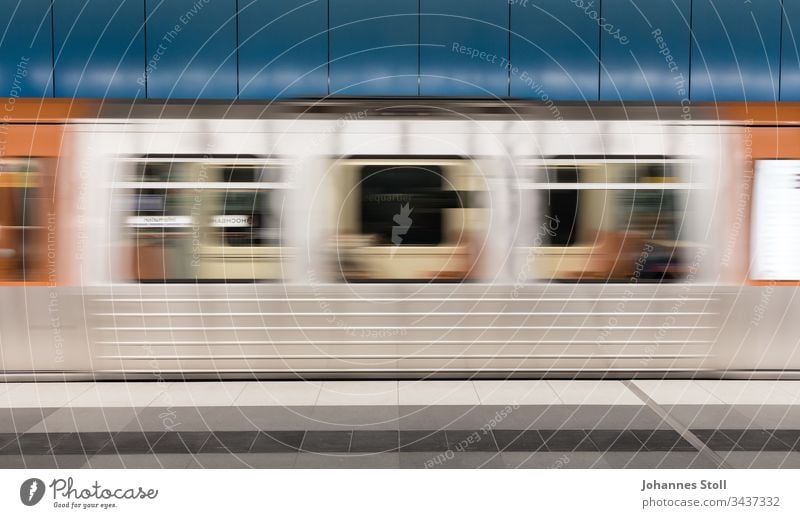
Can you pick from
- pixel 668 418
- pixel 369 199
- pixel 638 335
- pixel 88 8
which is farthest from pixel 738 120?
pixel 88 8

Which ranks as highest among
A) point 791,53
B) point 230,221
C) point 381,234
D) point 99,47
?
point 99,47

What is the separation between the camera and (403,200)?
6219 mm

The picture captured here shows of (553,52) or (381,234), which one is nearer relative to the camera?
(381,234)

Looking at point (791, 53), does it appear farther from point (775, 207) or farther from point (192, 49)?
point (192, 49)

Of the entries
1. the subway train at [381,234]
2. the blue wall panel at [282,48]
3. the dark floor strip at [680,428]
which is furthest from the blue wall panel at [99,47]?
the dark floor strip at [680,428]

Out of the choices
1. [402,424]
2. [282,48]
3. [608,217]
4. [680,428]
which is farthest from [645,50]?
[402,424]

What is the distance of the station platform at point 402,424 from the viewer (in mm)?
4492

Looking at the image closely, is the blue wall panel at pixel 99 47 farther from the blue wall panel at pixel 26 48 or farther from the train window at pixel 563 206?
the train window at pixel 563 206

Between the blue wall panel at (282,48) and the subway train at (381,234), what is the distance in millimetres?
4317

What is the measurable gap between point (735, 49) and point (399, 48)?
5476 mm

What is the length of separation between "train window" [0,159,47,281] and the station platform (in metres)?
1.28

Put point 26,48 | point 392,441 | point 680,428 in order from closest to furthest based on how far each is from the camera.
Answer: point 392,441
point 680,428
point 26,48

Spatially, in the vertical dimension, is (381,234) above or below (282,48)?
below

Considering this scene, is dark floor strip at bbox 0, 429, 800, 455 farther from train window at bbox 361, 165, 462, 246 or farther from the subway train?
train window at bbox 361, 165, 462, 246
